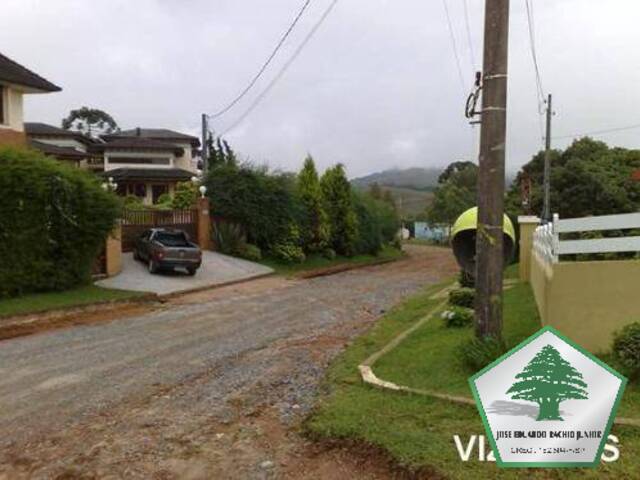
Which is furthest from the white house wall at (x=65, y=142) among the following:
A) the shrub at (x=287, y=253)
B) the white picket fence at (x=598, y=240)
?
the white picket fence at (x=598, y=240)

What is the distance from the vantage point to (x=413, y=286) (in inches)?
894

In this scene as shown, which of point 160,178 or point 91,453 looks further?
point 160,178

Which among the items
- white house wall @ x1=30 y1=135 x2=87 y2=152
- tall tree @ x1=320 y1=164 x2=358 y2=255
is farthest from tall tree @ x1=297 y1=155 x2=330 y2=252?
white house wall @ x1=30 y1=135 x2=87 y2=152

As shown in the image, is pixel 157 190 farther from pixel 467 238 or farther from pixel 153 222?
pixel 467 238

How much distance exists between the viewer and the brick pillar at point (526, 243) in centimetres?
1563

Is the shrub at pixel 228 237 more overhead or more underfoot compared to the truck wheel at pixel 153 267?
more overhead

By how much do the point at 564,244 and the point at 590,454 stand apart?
3.97 metres

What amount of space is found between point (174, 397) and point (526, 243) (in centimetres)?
1098

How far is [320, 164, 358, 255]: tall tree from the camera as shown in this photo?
3616 cm

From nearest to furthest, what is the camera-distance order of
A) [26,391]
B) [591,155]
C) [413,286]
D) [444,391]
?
[444,391]
[26,391]
[413,286]
[591,155]

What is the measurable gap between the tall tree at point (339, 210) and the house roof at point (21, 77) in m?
15.9

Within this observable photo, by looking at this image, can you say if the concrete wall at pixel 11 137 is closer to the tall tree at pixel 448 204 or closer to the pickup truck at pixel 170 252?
the pickup truck at pixel 170 252

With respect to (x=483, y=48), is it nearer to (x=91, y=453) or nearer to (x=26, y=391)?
(x=91, y=453)

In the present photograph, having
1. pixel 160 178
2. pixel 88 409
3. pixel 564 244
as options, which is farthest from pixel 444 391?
pixel 160 178
